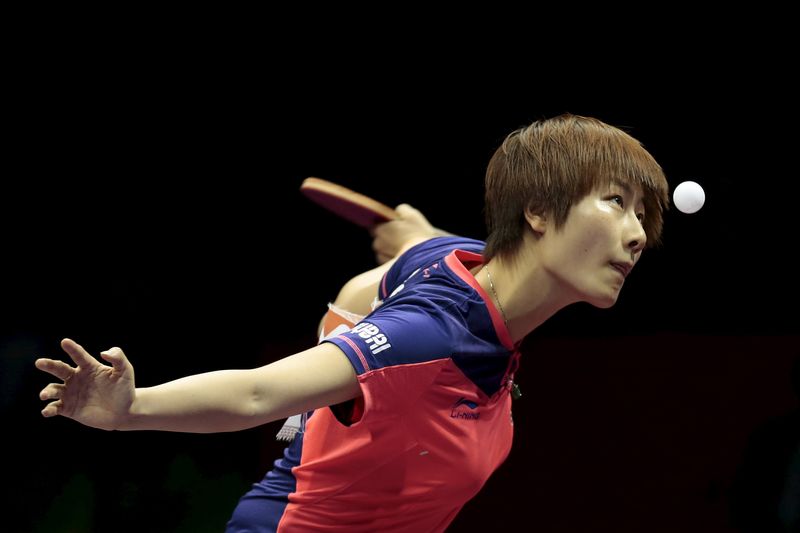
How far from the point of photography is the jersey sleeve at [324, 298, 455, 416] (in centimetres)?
147

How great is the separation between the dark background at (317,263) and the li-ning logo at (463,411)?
1.77m

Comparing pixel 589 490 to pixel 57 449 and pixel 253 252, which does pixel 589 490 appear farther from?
pixel 57 449

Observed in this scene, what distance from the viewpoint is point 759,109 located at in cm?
329

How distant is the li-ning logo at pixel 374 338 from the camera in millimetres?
1481

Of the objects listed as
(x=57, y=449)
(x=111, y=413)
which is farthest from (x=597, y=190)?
(x=57, y=449)

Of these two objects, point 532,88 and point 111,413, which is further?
point 532,88

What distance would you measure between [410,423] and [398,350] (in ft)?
0.62

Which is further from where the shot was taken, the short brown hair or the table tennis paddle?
the table tennis paddle

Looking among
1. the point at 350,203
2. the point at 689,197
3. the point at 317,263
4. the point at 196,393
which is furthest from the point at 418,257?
the point at 317,263

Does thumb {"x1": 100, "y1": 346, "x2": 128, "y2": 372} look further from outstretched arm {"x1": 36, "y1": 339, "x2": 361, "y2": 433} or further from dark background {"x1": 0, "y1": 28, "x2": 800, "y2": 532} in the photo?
dark background {"x1": 0, "y1": 28, "x2": 800, "y2": 532}

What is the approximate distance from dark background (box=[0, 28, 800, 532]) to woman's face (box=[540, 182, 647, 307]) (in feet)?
5.54

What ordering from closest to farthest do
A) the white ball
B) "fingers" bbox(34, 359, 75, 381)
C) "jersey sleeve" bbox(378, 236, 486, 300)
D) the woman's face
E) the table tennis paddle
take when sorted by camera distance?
"fingers" bbox(34, 359, 75, 381)
the woman's face
the white ball
"jersey sleeve" bbox(378, 236, 486, 300)
the table tennis paddle

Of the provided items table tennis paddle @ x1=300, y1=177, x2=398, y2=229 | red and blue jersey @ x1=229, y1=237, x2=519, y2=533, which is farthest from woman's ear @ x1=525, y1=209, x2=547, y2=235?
table tennis paddle @ x1=300, y1=177, x2=398, y2=229

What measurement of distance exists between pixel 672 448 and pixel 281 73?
6.01ft
